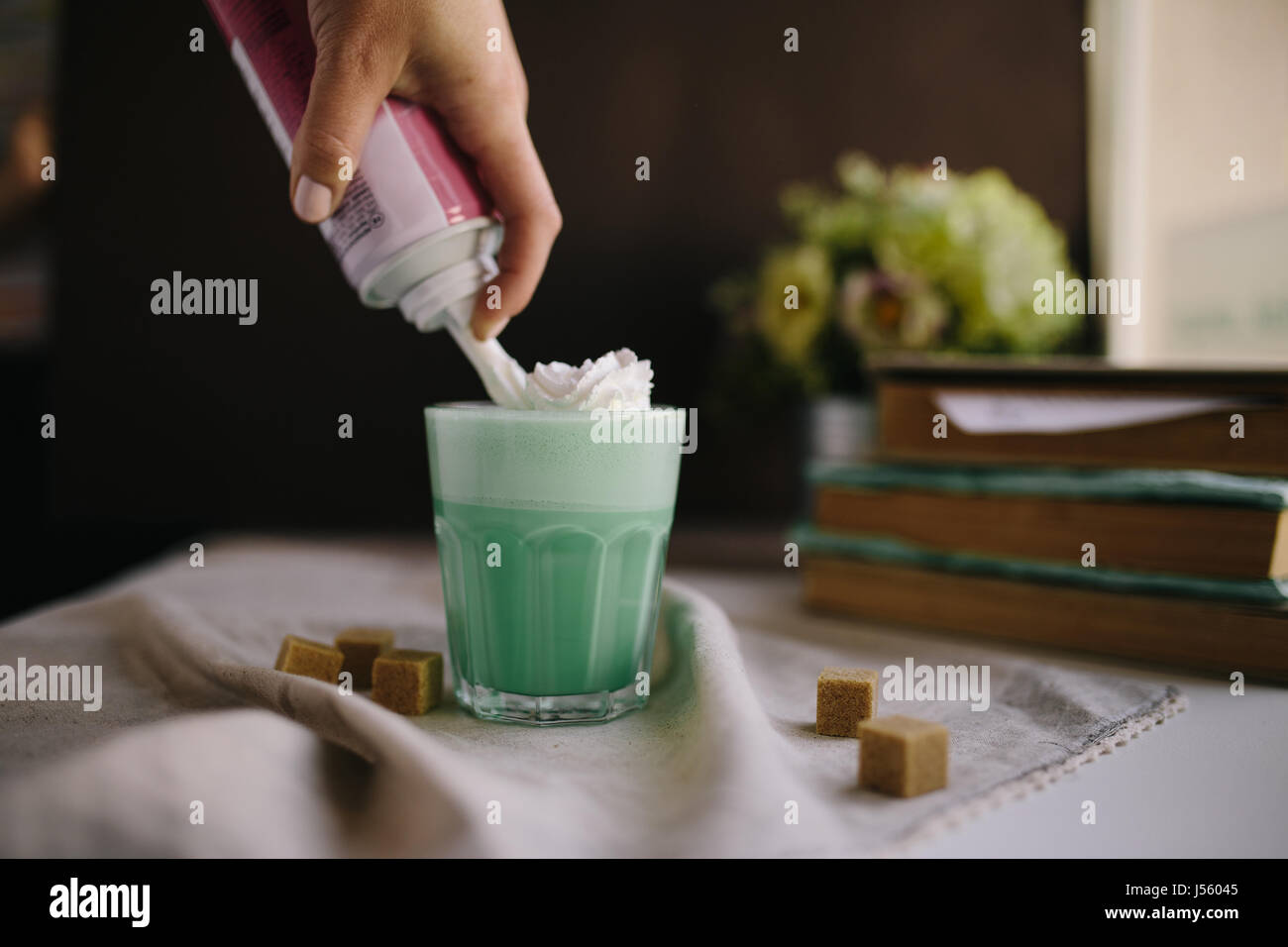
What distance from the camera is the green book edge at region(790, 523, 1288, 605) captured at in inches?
35.4

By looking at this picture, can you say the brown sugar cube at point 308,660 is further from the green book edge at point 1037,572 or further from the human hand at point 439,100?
the green book edge at point 1037,572

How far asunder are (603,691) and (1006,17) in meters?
1.55

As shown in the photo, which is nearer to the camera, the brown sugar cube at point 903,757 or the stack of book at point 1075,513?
the brown sugar cube at point 903,757

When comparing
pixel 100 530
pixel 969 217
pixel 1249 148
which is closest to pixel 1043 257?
pixel 969 217

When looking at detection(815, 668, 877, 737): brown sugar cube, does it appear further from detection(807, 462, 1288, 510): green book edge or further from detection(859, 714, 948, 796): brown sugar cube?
detection(807, 462, 1288, 510): green book edge

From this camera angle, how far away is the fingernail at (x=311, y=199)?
2.49 ft

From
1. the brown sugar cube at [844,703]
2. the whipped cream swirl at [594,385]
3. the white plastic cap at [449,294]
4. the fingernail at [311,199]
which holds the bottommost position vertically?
the brown sugar cube at [844,703]

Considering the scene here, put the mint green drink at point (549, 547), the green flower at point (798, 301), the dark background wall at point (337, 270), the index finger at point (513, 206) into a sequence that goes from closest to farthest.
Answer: the mint green drink at point (549, 547) < the index finger at point (513, 206) < the green flower at point (798, 301) < the dark background wall at point (337, 270)

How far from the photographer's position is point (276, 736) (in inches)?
23.5

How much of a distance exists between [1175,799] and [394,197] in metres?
0.67

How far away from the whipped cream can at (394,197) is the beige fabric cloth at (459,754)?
12.2 inches

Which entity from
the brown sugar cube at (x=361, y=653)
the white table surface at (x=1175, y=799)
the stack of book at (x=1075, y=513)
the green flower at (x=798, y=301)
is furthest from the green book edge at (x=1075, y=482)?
the brown sugar cube at (x=361, y=653)

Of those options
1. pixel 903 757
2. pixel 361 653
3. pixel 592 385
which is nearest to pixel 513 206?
pixel 592 385

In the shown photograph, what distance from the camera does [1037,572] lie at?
103 centimetres
